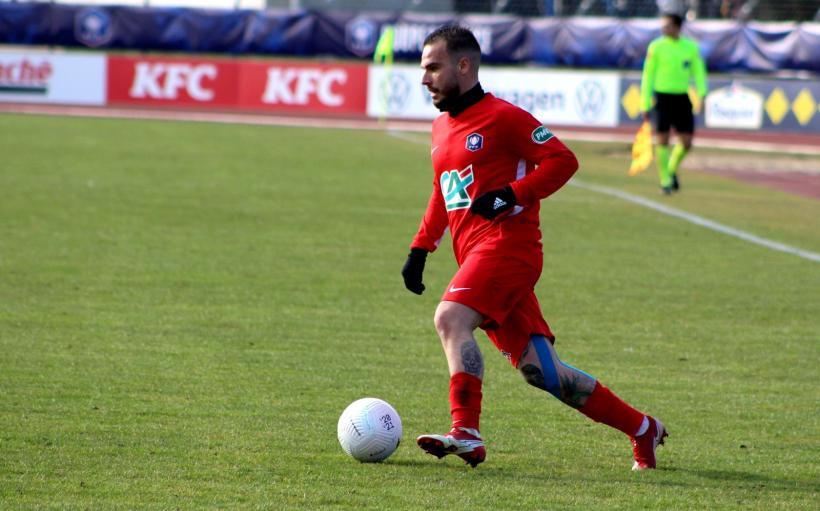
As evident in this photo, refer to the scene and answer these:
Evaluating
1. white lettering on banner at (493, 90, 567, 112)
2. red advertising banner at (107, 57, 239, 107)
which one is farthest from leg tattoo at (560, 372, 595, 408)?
red advertising banner at (107, 57, 239, 107)

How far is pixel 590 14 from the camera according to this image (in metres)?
33.4

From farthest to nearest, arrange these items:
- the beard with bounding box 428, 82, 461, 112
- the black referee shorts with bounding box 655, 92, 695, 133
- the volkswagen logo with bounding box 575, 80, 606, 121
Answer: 1. the volkswagen logo with bounding box 575, 80, 606, 121
2. the black referee shorts with bounding box 655, 92, 695, 133
3. the beard with bounding box 428, 82, 461, 112

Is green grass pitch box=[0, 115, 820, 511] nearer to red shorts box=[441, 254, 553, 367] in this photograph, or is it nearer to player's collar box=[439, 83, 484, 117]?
red shorts box=[441, 254, 553, 367]

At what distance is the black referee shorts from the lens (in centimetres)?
1703

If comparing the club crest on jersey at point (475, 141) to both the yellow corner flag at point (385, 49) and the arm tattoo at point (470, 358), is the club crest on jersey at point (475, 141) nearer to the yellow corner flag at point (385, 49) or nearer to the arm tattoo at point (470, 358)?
the arm tattoo at point (470, 358)

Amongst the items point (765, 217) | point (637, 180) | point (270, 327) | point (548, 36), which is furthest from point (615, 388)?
point (548, 36)

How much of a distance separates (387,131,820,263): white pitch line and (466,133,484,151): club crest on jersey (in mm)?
7223

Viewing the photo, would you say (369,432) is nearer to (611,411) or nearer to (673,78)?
(611,411)

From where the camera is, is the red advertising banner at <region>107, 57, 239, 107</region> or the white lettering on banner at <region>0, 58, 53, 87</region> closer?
the white lettering on banner at <region>0, 58, 53, 87</region>

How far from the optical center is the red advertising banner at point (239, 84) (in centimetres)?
3038

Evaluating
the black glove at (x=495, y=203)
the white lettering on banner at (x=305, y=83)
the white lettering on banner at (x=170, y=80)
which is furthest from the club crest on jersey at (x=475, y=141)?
the white lettering on banner at (x=170, y=80)

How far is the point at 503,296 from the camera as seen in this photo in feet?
16.5

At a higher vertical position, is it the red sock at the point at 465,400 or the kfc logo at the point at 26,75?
the red sock at the point at 465,400

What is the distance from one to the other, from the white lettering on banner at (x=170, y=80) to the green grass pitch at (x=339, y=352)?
1503 cm
